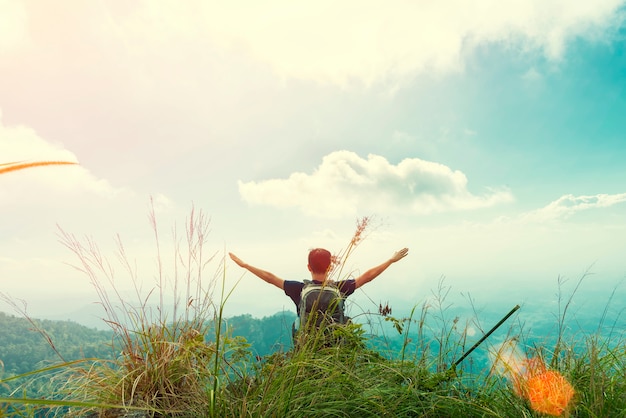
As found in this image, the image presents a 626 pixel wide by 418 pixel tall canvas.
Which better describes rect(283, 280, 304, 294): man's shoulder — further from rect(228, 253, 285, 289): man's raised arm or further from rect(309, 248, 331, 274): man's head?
rect(309, 248, 331, 274): man's head

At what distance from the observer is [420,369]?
393 centimetres

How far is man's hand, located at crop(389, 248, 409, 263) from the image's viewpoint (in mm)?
6211

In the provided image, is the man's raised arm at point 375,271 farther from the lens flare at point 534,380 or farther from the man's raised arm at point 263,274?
the lens flare at point 534,380

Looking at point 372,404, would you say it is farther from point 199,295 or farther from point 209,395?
point 199,295

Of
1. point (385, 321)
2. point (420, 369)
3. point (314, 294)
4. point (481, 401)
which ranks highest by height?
point (314, 294)

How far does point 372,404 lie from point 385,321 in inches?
44.8

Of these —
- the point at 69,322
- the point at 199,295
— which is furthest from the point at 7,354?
the point at 199,295

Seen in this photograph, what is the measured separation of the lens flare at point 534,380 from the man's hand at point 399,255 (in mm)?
2152

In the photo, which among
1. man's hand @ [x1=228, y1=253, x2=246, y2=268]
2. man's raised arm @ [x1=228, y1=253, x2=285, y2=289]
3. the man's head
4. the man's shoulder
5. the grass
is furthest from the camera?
man's hand @ [x1=228, y1=253, x2=246, y2=268]

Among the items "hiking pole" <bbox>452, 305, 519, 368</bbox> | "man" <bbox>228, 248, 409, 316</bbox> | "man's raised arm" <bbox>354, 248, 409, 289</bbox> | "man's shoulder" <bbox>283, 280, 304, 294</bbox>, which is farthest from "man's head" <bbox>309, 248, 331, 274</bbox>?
"hiking pole" <bbox>452, 305, 519, 368</bbox>

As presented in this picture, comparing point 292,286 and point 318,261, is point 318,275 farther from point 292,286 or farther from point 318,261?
point 292,286

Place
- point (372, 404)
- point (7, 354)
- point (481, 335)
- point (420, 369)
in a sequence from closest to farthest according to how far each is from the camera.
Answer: point (372, 404) → point (420, 369) → point (481, 335) → point (7, 354)

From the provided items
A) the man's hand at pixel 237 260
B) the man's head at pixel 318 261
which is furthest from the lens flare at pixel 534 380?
the man's hand at pixel 237 260

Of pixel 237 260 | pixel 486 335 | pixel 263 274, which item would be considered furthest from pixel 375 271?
pixel 486 335
